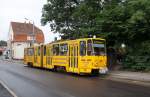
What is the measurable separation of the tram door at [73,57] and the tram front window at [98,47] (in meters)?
1.76

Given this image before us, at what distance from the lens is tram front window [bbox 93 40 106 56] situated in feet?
101

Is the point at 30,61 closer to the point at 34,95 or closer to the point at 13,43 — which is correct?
the point at 34,95

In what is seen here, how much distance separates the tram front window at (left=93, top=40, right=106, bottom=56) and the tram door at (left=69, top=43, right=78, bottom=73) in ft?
5.77

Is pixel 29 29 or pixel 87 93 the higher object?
pixel 29 29

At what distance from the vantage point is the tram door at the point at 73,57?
31.8 metres

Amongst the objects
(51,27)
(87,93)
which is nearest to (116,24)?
(87,93)

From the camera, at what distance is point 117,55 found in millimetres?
38219

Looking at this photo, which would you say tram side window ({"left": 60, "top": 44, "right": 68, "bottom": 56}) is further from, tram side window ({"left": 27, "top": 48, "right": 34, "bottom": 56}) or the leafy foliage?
tram side window ({"left": 27, "top": 48, "right": 34, "bottom": 56})

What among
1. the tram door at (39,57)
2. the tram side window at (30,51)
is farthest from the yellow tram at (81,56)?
the tram side window at (30,51)

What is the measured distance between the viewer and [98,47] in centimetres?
3112

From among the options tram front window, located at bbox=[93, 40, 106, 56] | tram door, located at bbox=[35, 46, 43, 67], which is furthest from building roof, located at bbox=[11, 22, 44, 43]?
tram front window, located at bbox=[93, 40, 106, 56]

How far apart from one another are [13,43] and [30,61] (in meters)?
66.8

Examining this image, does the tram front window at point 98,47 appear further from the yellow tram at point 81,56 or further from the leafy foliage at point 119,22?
the leafy foliage at point 119,22

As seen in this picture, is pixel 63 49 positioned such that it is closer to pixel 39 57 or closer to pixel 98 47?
pixel 98 47
